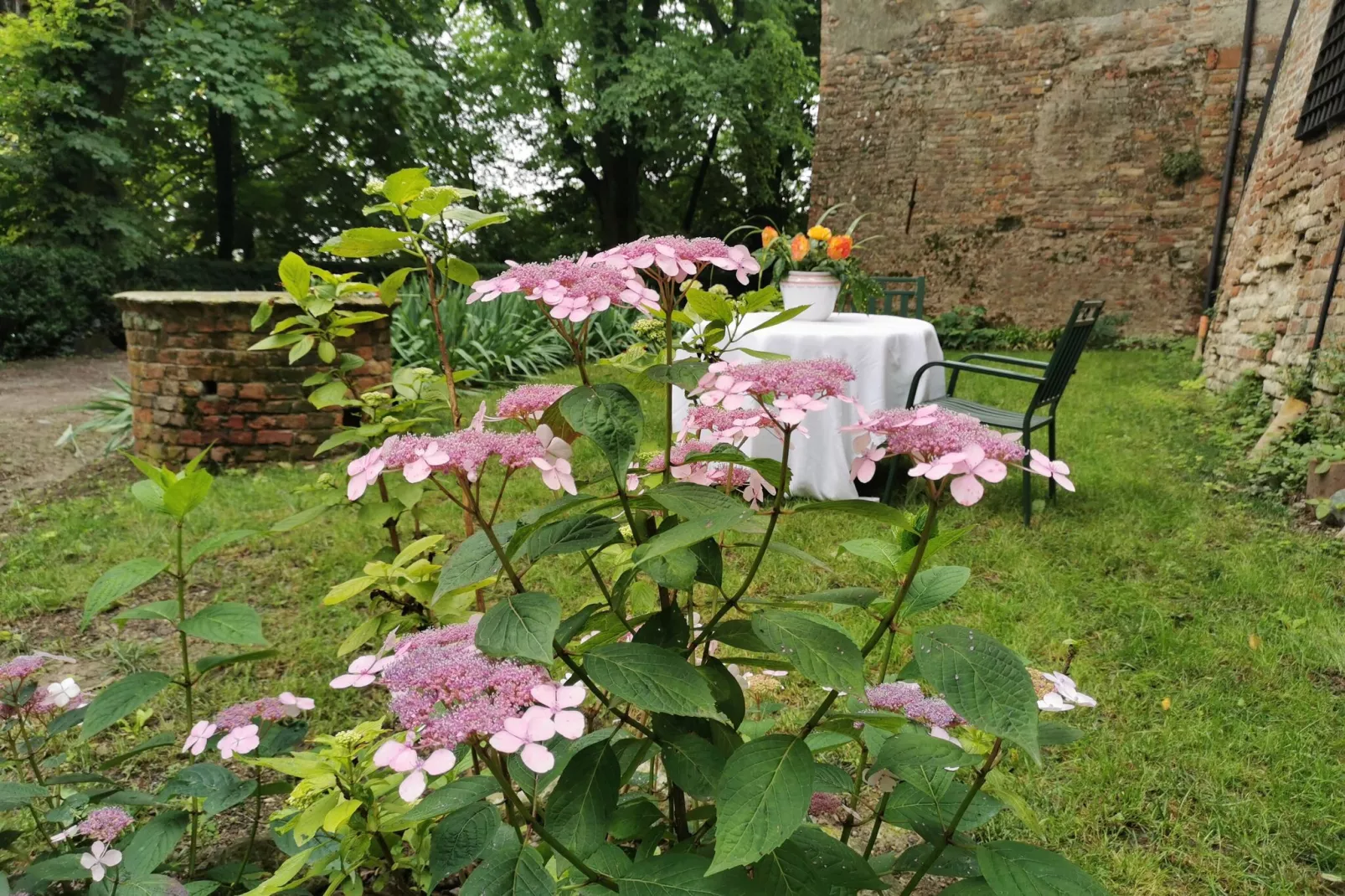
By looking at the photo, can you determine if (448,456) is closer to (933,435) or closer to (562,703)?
(562,703)

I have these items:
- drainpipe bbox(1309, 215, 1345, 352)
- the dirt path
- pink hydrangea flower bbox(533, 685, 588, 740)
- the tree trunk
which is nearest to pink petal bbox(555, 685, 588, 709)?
pink hydrangea flower bbox(533, 685, 588, 740)

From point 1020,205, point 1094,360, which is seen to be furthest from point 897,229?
point 1094,360

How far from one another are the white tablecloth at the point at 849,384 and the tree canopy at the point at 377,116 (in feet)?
28.4

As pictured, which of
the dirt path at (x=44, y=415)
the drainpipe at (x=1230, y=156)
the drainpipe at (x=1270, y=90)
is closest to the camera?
the dirt path at (x=44, y=415)

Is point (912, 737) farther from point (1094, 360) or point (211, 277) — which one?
point (211, 277)

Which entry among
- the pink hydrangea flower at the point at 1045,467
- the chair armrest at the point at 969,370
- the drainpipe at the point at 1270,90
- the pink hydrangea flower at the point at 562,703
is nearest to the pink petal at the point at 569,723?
the pink hydrangea flower at the point at 562,703

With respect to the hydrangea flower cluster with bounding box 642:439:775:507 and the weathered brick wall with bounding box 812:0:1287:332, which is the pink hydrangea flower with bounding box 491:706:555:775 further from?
the weathered brick wall with bounding box 812:0:1287:332

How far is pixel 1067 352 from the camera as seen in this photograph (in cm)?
299

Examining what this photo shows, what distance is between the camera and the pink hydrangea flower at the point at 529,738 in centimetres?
53

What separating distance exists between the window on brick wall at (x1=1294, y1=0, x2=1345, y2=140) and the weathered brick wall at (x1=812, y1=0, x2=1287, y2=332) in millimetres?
3254

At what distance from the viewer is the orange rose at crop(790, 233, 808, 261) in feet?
10.6

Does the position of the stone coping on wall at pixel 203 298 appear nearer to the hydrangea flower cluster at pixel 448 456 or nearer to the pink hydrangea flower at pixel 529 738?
the hydrangea flower cluster at pixel 448 456

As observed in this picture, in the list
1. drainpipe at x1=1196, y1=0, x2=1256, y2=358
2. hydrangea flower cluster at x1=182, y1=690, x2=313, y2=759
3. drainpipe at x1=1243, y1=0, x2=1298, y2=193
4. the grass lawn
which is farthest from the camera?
drainpipe at x1=1196, y1=0, x2=1256, y2=358

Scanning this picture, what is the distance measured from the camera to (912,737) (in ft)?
2.38
